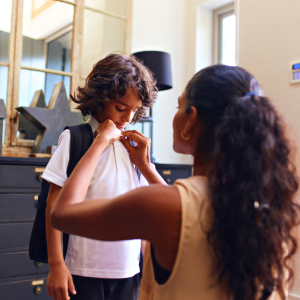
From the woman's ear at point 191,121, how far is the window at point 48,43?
217 centimetres

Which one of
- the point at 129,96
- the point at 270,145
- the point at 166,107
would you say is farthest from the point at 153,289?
the point at 166,107

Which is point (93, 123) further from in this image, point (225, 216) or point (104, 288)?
point (225, 216)

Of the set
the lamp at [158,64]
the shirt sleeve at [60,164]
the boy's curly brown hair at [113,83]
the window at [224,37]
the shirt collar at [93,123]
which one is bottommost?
the shirt sleeve at [60,164]

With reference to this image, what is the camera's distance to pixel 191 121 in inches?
28.0

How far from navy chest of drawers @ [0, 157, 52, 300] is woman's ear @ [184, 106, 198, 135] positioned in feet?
5.29

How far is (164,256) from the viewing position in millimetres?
621

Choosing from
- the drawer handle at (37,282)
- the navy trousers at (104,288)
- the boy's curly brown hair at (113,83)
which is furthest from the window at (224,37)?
the navy trousers at (104,288)

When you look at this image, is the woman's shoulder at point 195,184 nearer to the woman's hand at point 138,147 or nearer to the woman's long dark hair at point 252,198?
the woman's long dark hair at point 252,198

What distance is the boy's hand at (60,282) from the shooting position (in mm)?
916

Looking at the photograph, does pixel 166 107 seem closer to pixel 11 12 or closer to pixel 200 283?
pixel 11 12

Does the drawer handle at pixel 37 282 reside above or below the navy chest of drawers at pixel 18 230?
below

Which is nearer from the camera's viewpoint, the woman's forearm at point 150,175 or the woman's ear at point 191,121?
the woman's ear at point 191,121

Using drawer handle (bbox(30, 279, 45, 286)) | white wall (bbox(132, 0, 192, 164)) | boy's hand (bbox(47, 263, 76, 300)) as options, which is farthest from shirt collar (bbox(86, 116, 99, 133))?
white wall (bbox(132, 0, 192, 164))

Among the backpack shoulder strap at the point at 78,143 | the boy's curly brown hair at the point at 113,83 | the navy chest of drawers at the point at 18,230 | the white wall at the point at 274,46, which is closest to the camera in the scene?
the backpack shoulder strap at the point at 78,143
